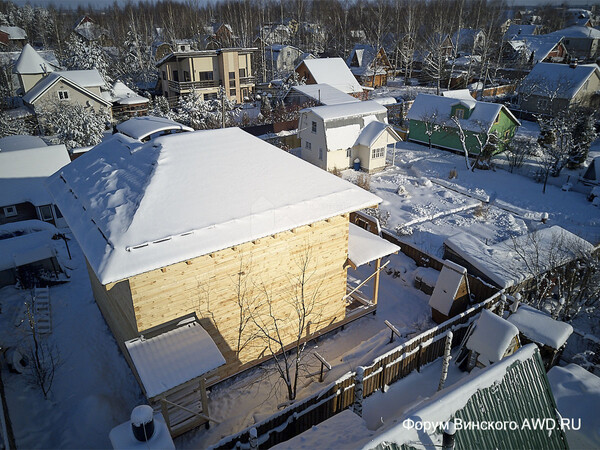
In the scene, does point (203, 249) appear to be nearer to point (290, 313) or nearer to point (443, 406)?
point (290, 313)

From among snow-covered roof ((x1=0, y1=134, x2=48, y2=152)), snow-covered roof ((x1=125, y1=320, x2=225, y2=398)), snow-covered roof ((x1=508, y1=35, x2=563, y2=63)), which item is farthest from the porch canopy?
snow-covered roof ((x1=508, y1=35, x2=563, y2=63))

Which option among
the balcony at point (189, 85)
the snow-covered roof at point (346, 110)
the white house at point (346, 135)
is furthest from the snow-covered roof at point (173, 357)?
the balcony at point (189, 85)

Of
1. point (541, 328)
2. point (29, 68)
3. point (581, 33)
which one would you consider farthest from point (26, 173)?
point (581, 33)

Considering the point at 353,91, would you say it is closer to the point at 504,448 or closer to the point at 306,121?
the point at 306,121

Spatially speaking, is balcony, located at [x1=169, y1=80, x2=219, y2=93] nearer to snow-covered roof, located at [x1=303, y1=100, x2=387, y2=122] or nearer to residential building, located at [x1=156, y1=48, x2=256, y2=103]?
residential building, located at [x1=156, y1=48, x2=256, y2=103]

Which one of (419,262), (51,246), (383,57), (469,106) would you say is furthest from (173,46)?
(419,262)
